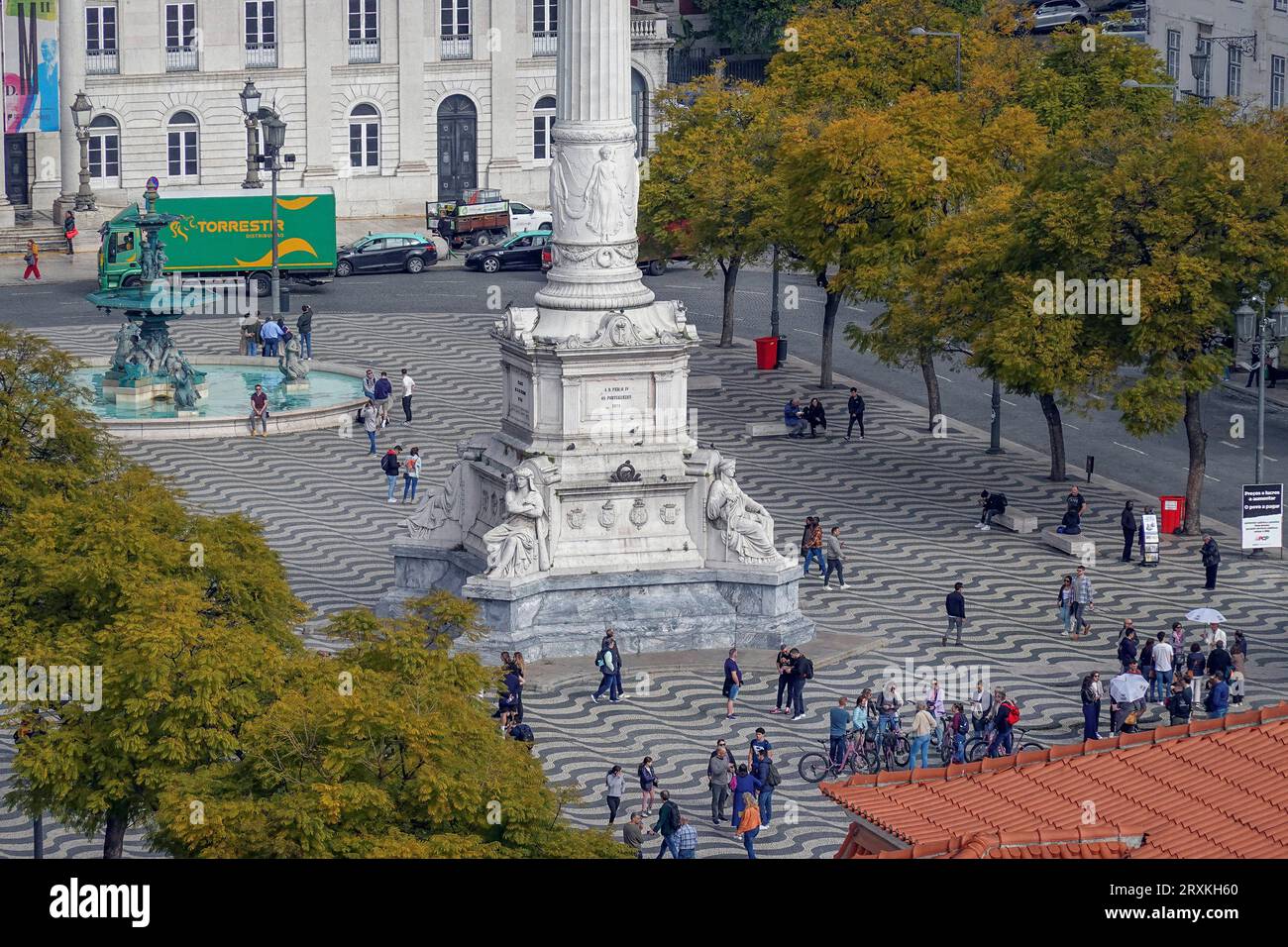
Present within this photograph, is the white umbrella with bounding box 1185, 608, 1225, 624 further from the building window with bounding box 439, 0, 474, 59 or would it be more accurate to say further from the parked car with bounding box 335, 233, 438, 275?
the building window with bounding box 439, 0, 474, 59

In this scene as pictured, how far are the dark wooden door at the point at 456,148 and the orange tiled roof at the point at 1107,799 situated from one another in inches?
2872

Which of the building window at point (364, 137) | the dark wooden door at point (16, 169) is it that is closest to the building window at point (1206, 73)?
the building window at point (364, 137)

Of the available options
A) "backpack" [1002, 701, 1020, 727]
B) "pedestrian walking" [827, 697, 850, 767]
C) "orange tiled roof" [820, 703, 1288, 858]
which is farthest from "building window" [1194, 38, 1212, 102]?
"orange tiled roof" [820, 703, 1288, 858]

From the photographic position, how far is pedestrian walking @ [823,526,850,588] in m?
53.6

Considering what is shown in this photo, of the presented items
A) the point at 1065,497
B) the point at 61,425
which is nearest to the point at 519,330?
the point at 61,425

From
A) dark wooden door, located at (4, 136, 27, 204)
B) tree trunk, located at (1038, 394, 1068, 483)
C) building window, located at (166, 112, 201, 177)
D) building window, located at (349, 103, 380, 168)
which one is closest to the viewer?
tree trunk, located at (1038, 394, 1068, 483)

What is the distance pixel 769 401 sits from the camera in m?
72.2

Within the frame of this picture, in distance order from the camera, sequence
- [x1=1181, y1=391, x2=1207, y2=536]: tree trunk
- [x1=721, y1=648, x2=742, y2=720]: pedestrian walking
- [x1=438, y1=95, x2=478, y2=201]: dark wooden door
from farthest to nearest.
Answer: [x1=438, y1=95, x2=478, y2=201]: dark wooden door → [x1=1181, y1=391, x2=1207, y2=536]: tree trunk → [x1=721, y1=648, x2=742, y2=720]: pedestrian walking

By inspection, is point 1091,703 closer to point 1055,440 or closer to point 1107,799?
point 1107,799

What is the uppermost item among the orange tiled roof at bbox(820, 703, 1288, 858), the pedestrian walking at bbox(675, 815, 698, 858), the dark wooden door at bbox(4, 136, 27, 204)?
the dark wooden door at bbox(4, 136, 27, 204)

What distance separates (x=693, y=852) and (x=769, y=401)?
35.2 meters

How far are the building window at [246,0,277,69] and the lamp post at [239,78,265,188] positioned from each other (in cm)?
124

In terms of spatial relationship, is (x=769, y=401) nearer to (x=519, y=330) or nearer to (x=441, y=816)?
(x=519, y=330)

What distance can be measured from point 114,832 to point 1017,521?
29.3 m
